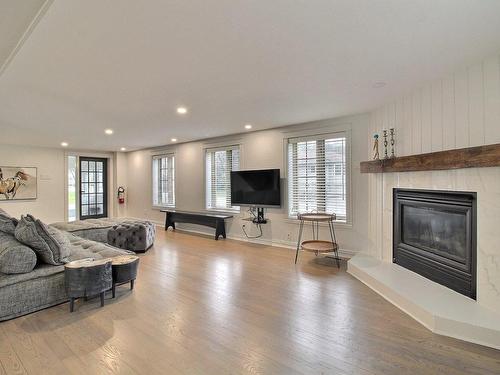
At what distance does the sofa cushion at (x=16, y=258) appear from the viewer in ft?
8.34

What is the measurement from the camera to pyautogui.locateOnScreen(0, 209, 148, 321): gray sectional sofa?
8.30 ft

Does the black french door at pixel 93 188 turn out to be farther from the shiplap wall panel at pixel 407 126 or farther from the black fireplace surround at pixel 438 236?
the shiplap wall panel at pixel 407 126

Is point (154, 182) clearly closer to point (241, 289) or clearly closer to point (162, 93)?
point (162, 93)

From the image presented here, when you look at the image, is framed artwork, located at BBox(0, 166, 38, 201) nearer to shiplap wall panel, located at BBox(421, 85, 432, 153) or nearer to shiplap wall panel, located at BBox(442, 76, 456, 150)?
shiplap wall panel, located at BBox(421, 85, 432, 153)

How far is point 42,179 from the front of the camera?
8047 millimetres

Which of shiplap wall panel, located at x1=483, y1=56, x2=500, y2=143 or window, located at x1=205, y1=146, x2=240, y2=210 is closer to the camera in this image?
shiplap wall panel, located at x1=483, y1=56, x2=500, y2=143

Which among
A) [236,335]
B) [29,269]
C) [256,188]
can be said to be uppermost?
[256,188]

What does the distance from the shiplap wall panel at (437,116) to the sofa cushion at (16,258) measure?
4535mm

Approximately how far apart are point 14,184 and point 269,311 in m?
8.52

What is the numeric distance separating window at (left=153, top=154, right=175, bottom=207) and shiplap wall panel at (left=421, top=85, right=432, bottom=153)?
6390 millimetres

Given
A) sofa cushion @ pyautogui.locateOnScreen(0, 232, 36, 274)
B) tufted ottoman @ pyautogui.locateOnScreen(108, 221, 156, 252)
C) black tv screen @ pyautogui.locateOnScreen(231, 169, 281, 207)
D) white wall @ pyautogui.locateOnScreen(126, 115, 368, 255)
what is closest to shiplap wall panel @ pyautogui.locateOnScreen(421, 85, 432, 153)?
white wall @ pyautogui.locateOnScreen(126, 115, 368, 255)

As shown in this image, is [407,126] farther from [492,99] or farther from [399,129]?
[492,99]

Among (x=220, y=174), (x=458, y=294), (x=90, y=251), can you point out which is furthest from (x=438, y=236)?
(x=220, y=174)

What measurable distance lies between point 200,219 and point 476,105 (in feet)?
18.1
